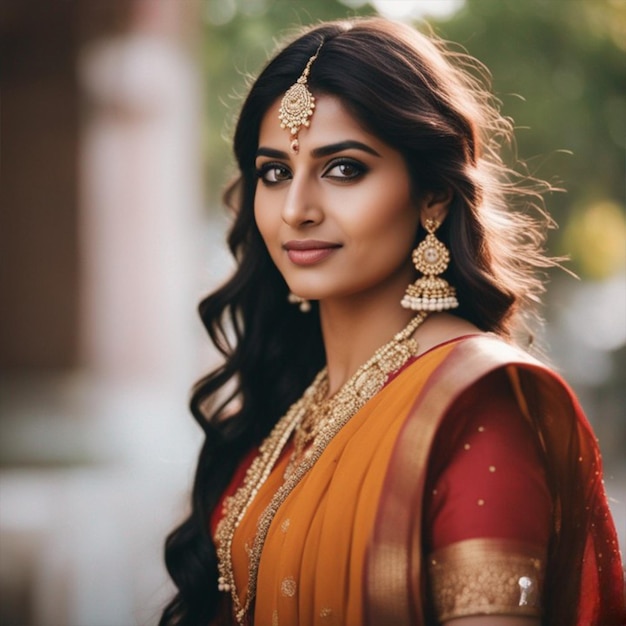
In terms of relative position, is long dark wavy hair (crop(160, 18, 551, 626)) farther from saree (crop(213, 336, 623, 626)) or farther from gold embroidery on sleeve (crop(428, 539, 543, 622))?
gold embroidery on sleeve (crop(428, 539, 543, 622))

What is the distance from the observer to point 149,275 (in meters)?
7.89

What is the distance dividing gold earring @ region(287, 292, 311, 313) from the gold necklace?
0.59ft

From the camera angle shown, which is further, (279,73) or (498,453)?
(279,73)

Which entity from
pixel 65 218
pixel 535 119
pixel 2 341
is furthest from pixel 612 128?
pixel 2 341

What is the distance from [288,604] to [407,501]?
0.40 meters

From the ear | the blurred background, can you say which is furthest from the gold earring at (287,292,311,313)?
the blurred background

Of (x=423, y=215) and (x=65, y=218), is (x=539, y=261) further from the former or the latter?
(x=65, y=218)

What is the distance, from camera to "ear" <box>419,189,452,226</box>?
1963 millimetres

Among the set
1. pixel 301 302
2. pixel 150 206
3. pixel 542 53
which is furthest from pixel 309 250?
pixel 150 206

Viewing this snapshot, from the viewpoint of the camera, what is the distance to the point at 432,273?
196 cm

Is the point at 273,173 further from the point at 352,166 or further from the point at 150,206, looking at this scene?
the point at 150,206

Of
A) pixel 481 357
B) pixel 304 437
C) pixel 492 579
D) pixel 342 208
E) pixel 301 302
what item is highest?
pixel 342 208

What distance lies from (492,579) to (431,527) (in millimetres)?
141

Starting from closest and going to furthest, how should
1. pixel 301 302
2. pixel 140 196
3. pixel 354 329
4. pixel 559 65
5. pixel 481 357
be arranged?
1. pixel 481 357
2. pixel 354 329
3. pixel 301 302
4. pixel 559 65
5. pixel 140 196
